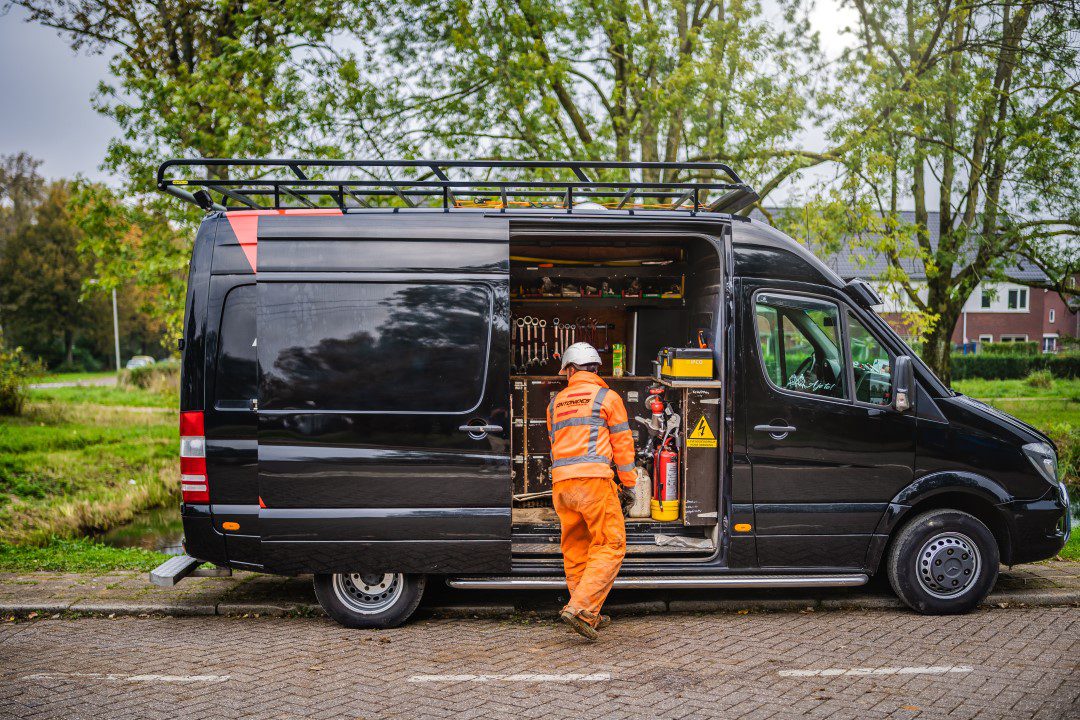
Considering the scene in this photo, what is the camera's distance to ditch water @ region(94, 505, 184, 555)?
9805 millimetres

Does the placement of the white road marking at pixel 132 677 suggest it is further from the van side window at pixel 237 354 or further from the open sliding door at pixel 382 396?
the van side window at pixel 237 354

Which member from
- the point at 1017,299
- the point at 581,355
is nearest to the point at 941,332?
the point at 581,355

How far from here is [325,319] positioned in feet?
18.0

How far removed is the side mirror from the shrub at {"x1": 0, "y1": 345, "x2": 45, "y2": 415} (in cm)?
1616

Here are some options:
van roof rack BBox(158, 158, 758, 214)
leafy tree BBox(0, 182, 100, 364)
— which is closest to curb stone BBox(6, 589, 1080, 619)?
van roof rack BBox(158, 158, 758, 214)

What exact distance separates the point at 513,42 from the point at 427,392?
812 cm

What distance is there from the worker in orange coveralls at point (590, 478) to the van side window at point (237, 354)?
206cm

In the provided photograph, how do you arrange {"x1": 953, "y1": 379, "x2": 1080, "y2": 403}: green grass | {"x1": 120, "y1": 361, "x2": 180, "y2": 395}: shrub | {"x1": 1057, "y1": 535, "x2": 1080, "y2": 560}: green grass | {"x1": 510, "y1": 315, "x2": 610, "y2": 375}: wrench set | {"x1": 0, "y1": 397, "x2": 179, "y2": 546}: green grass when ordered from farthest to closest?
{"x1": 120, "y1": 361, "x2": 180, "y2": 395}: shrub → {"x1": 953, "y1": 379, "x2": 1080, "y2": 403}: green grass → {"x1": 0, "y1": 397, "x2": 179, "y2": 546}: green grass → {"x1": 510, "y1": 315, "x2": 610, "y2": 375}: wrench set → {"x1": 1057, "y1": 535, "x2": 1080, "y2": 560}: green grass

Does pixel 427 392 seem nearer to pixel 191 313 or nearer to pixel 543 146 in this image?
pixel 191 313

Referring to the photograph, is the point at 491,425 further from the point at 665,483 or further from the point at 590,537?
the point at 665,483

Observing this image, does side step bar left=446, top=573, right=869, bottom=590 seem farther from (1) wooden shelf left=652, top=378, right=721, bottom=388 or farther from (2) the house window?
(2) the house window

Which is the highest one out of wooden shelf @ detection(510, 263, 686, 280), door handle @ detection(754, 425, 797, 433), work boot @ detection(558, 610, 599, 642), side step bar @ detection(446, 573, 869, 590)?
wooden shelf @ detection(510, 263, 686, 280)

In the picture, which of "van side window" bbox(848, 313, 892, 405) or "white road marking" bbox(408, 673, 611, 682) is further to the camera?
"van side window" bbox(848, 313, 892, 405)

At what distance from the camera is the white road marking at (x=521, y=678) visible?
4.68 m
